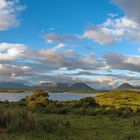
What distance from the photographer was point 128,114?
117 feet

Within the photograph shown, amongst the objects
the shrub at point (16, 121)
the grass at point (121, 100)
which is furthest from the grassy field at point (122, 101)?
the shrub at point (16, 121)

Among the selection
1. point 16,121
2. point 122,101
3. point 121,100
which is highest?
point 121,100

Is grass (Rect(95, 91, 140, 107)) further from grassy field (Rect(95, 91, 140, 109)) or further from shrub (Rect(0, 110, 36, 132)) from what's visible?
shrub (Rect(0, 110, 36, 132))

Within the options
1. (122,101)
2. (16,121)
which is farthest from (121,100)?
(16,121)

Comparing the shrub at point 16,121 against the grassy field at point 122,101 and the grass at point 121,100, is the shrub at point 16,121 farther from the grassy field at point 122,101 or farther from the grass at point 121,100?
the grass at point 121,100

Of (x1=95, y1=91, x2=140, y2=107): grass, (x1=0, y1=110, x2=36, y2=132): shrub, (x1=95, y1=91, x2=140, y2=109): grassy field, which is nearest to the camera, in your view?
(x1=0, y1=110, x2=36, y2=132): shrub

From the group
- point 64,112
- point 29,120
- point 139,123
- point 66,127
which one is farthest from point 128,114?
point 29,120

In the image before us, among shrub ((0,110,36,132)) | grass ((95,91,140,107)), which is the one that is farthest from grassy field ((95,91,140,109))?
shrub ((0,110,36,132))

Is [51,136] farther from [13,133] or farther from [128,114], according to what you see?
[128,114]

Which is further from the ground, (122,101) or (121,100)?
(121,100)

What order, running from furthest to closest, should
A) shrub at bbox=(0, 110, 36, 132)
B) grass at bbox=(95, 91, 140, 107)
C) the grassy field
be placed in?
grass at bbox=(95, 91, 140, 107) → the grassy field → shrub at bbox=(0, 110, 36, 132)

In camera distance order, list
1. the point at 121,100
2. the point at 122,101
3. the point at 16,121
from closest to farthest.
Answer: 1. the point at 16,121
2. the point at 122,101
3. the point at 121,100

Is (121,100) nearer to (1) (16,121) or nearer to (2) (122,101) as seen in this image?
(2) (122,101)

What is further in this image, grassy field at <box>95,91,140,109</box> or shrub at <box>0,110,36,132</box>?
grassy field at <box>95,91,140,109</box>
